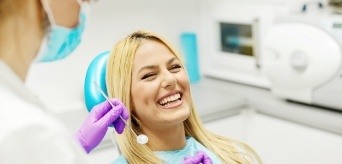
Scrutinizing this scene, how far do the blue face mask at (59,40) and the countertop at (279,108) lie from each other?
53.4 inches

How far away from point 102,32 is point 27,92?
6.09 feet

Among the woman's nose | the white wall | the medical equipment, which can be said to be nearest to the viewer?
the woman's nose

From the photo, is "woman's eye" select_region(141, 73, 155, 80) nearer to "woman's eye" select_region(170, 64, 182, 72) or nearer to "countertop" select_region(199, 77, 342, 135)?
"woman's eye" select_region(170, 64, 182, 72)

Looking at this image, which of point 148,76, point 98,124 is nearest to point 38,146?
point 98,124

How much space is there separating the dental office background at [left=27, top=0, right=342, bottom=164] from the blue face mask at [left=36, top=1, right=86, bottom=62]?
3.49 feet

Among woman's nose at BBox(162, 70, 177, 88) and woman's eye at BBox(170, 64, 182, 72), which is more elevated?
woman's eye at BBox(170, 64, 182, 72)

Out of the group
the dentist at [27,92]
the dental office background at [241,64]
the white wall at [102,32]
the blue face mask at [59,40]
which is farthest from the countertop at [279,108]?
the dentist at [27,92]

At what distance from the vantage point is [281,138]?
7.60 ft

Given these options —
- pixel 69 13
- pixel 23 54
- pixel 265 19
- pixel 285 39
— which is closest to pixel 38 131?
pixel 23 54

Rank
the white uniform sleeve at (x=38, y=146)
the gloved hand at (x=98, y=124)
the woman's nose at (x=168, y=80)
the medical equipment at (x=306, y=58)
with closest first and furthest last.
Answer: the white uniform sleeve at (x=38, y=146)
the gloved hand at (x=98, y=124)
the woman's nose at (x=168, y=80)
the medical equipment at (x=306, y=58)

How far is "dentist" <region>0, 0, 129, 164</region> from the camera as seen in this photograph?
0.71 m

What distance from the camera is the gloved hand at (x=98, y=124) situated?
4.49 feet

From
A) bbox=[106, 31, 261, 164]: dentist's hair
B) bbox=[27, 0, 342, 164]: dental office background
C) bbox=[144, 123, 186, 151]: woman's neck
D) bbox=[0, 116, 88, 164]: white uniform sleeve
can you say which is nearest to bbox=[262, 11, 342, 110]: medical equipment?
bbox=[27, 0, 342, 164]: dental office background

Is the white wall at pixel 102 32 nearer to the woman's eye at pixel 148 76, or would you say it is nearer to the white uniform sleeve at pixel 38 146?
the woman's eye at pixel 148 76
